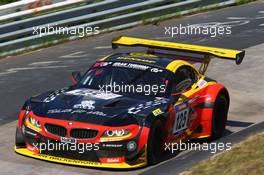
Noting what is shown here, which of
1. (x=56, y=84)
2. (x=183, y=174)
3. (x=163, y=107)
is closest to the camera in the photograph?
(x=183, y=174)

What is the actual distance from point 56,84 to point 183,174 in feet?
21.2

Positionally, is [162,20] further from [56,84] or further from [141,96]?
[141,96]

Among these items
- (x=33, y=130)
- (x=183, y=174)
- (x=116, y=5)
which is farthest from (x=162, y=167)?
(x=116, y=5)

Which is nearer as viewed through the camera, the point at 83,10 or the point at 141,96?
the point at 141,96

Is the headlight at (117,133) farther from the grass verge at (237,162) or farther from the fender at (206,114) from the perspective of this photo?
the fender at (206,114)

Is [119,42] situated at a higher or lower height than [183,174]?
higher

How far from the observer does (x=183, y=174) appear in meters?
10.4

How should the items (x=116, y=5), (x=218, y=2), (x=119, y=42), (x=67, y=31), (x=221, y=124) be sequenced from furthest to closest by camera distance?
(x=218, y=2) < (x=116, y=5) < (x=67, y=31) < (x=119, y=42) < (x=221, y=124)

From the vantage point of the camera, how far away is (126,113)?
10938mm

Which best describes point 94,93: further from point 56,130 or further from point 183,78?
point 183,78
